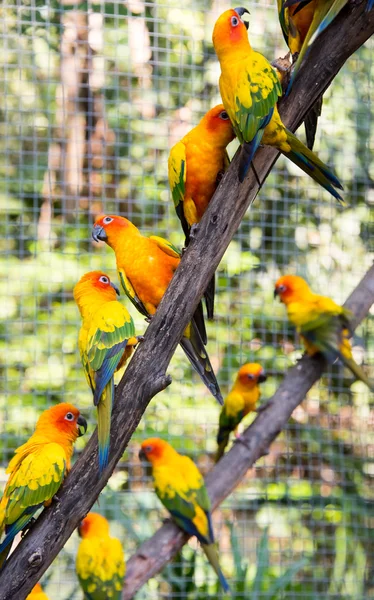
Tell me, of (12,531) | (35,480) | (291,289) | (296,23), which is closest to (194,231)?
(296,23)

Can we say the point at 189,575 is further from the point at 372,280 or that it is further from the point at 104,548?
the point at 372,280

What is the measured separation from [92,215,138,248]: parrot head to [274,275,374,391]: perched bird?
1061mm

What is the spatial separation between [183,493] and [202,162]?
1.11 m

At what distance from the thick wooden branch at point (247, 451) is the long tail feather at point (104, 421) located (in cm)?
99

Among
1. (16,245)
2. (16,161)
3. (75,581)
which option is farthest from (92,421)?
(16,161)

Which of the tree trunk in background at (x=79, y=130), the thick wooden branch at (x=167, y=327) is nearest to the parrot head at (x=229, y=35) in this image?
the thick wooden branch at (x=167, y=327)

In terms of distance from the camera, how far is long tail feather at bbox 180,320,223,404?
1.56m

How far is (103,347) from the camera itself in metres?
1.44

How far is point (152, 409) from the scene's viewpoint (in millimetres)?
2920

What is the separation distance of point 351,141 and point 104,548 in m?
1.86

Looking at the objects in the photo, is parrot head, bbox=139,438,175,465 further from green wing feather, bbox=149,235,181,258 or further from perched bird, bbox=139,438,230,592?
green wing feather, bbox=149,235,181,258

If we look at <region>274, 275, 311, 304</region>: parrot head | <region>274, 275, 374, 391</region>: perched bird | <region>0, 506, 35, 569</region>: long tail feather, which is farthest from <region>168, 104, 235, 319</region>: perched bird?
<region>274, 275, 311, 304</region>: parrot head

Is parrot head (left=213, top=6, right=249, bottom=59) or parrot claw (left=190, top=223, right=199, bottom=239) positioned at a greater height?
parrot head (left=213, top=6, right=249, bottom=59)

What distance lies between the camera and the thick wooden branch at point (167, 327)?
1362mm
